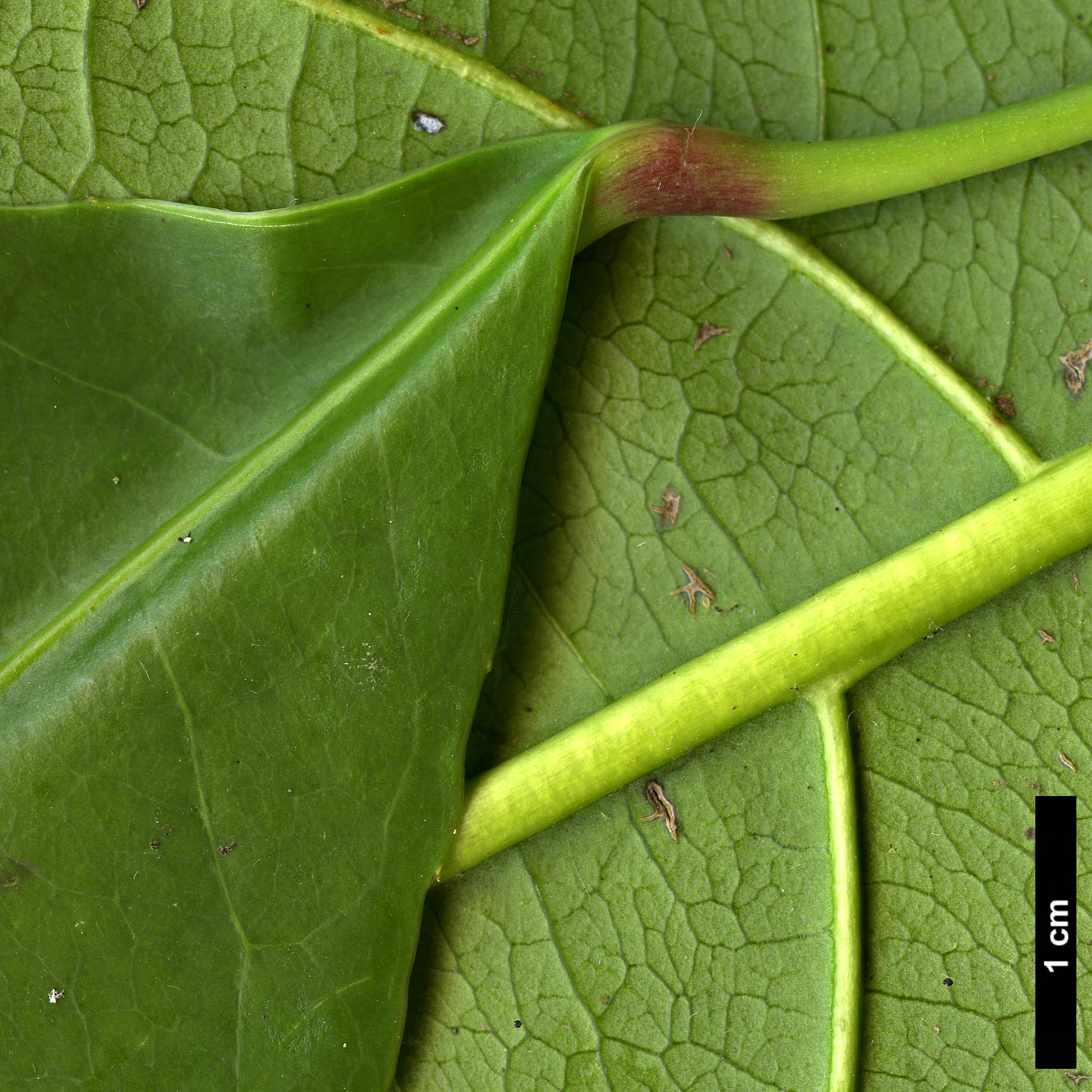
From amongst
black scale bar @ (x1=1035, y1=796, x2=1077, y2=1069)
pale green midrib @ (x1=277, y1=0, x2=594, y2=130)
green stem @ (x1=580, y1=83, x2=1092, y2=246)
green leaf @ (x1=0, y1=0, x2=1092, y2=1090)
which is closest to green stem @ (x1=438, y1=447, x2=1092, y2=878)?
green leaf @ (x1=0, y1=0, x2=1092, y2=1090)

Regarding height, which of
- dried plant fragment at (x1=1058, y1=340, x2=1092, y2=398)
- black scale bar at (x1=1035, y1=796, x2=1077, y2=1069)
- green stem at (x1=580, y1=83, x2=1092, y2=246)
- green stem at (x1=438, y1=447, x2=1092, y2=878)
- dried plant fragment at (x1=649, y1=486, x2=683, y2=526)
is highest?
green stem at (x1=580, y1=83, x2=1092, y2=246)

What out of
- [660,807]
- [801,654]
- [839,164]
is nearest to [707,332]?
[839,164]

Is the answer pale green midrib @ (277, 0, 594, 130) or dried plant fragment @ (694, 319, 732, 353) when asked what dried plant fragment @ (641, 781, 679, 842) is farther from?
pale green midrib @ (277, 0, 594, 130)

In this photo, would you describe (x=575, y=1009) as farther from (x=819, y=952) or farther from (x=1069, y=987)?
(x=1069, y=987)

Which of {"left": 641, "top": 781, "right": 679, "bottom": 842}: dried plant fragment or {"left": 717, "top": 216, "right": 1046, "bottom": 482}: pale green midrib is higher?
{"left": 717, "top": 216, "right": 1046, "bottom": 482}: pale green midrib

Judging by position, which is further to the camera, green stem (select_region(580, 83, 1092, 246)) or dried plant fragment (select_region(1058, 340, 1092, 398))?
dried plant fragment (select_region(1058, 340, 1092, 398))

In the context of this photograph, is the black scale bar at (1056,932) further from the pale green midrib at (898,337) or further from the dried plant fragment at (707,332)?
the dried plant fragment at (707,332)

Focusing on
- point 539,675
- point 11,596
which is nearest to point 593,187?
point 539,675
